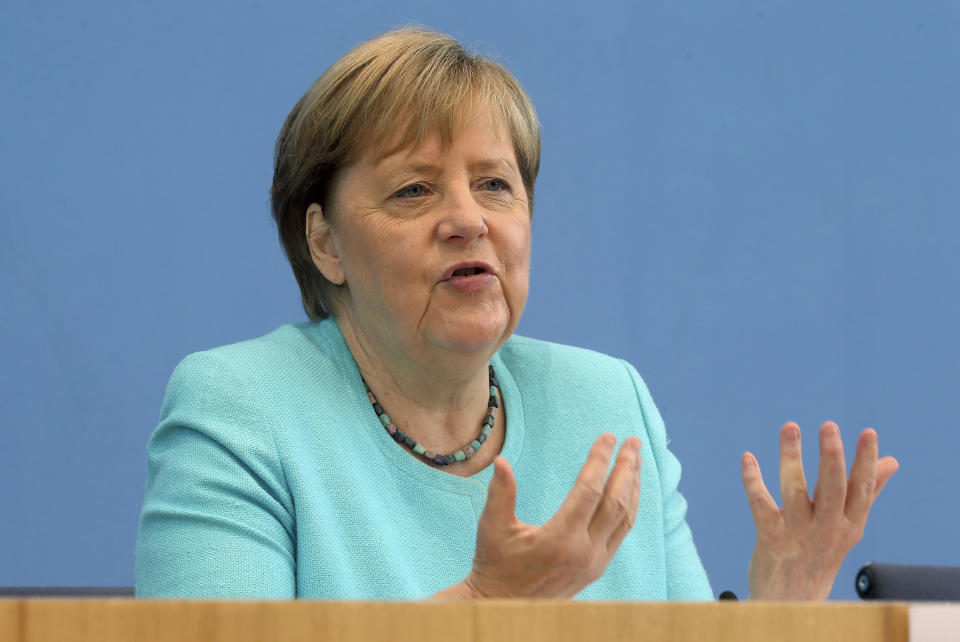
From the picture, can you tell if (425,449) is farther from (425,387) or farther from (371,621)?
(371,621)

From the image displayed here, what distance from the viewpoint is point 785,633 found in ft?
1.72

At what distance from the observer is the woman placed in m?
1.11

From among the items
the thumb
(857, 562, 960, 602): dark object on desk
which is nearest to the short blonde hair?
the thumb

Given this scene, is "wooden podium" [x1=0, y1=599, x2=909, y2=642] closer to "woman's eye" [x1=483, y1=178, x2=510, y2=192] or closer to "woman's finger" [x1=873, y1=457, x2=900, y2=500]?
"woman's finger" [x1=873, y1=457, x2=900, y2=500]

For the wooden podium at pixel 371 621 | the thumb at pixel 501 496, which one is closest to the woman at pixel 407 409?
the thumb at pixel 501 496

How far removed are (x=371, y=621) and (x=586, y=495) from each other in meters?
0.41

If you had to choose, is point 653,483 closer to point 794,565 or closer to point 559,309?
point 794,565

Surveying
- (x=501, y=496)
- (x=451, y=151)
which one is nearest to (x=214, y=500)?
(x=501, y=496)

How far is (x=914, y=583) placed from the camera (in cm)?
113

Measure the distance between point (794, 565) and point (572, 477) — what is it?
13.7 inches

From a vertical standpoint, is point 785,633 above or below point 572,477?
above

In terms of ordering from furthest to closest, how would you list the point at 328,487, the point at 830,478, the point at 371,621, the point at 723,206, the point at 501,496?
the point at 723,206 → the point at 328,487 → the point at 830,478 → the point at 501,496 → the point at 371,621

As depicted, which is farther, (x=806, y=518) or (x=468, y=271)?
(x=468, y=271)

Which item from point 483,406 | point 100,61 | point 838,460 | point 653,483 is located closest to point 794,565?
point 838,460
